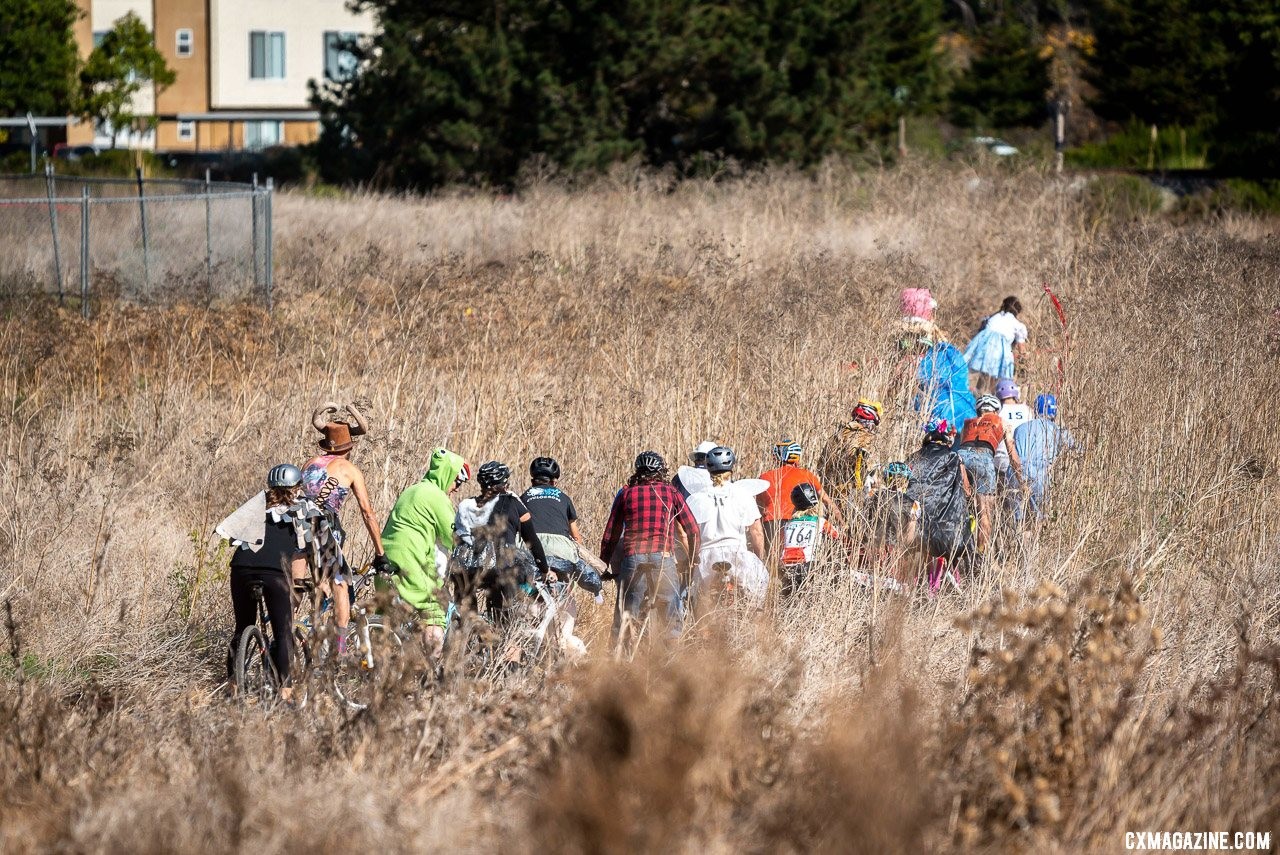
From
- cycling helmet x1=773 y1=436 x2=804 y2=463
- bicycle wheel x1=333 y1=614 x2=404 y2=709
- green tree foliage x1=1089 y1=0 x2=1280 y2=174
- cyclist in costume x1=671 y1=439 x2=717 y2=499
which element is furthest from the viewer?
green tree foliage x1=1089 y1=0 x2=1280 y2=174

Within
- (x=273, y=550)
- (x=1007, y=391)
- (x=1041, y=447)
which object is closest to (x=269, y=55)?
(x=1007, y=391)

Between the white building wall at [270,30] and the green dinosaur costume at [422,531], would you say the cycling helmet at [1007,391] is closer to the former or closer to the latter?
the green dinosaur costume at [422,531]

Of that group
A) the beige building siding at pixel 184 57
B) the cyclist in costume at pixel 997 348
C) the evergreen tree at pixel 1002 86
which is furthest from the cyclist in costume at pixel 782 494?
the beige building siding at pixel 184 57

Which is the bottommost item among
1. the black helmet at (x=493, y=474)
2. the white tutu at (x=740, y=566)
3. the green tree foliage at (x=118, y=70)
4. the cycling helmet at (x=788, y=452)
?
the white tutu at (x=740, y=566)

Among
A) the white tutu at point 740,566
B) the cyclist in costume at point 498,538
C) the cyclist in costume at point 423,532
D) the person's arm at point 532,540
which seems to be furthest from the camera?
the white tutu at point 740,566

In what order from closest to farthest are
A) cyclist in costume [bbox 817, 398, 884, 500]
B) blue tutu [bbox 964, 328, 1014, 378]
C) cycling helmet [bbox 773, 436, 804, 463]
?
cycling helmet [bbox 773, 436, 804, 463] → cyclist in costume [bbox 817, 398, 884, 500] → blue tutu [bbox 964, 328, 1014, 378]

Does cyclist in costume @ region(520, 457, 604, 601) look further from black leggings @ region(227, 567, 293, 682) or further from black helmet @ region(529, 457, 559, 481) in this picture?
black leggings @ region(227, 567, 293, 682)

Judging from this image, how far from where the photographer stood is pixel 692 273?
15508mm

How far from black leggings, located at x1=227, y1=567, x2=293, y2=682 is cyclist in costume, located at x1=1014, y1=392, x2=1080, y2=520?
4.23 metres

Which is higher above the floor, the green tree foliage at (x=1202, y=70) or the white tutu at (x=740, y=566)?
the green tree foliage at (x=1202, y=70)

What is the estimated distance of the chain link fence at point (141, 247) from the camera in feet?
46.4

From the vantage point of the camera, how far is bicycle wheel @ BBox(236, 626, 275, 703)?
6.29 meters

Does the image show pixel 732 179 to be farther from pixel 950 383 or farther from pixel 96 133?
pixel 96 133

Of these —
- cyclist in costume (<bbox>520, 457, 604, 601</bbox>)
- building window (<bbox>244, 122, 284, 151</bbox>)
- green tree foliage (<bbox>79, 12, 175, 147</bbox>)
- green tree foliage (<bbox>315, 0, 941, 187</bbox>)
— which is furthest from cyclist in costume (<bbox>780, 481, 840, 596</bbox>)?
building window (<bbox>244, 122, 284, 151</bbox>)
